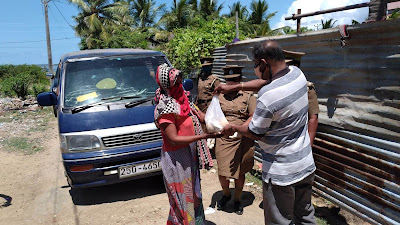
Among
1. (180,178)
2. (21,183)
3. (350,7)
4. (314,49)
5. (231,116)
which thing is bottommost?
(21,183)

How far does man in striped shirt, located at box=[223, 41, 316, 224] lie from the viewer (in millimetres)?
2080

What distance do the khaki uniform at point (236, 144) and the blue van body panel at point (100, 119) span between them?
1108 millimetres

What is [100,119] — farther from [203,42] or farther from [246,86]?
[203,42]

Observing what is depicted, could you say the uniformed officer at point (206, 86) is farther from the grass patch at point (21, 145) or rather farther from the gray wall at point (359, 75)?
the grass patch at point (21, 145)

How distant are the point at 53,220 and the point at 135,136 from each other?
58.8 inches

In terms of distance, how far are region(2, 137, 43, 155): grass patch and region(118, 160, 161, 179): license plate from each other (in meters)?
4.24

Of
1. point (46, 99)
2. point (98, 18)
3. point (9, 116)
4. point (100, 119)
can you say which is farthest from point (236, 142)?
point (98, 18)

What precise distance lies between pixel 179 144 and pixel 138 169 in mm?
1781

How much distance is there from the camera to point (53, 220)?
12.8ft

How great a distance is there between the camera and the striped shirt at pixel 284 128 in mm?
2068

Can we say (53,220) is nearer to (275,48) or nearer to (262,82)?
(262,82)

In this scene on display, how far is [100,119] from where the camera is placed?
3986 millimetres

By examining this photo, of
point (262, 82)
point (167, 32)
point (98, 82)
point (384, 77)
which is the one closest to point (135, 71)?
point (98, 82)

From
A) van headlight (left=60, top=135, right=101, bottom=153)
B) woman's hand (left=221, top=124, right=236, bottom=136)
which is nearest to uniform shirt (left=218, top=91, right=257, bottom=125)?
woman's hand (left=221, top=124, right=236, bottom=136)
